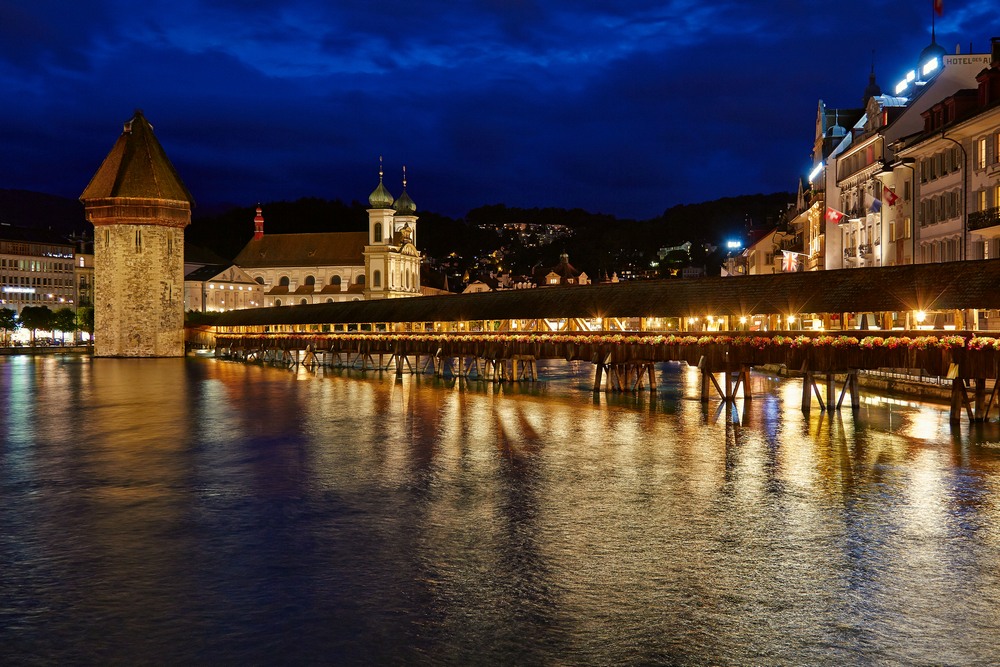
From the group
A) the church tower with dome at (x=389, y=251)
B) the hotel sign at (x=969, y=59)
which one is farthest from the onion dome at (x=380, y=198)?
the hotel sign at (x=969, y=59)

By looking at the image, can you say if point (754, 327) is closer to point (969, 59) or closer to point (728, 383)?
point (728, 383)

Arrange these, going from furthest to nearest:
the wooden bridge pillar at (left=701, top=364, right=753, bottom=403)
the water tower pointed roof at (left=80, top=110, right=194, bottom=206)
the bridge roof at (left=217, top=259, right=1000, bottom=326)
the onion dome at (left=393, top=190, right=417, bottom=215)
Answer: the onion dome at (left=393, top=190, right=417, bottom=215) < the water tower pointed roof at (left=80, top=110, right=194, bottom=206) < the wooden bridge pillar at (left=701, top=364, right=753, bottom=403) < the bridge roof at (left=217, top=259, right=1000, bottom=326)

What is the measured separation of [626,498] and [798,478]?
12.1 feet

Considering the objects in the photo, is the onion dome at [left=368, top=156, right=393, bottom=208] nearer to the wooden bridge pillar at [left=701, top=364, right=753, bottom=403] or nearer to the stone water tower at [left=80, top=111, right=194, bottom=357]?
the stone water tower at [left=80, top=111, right=194, bottom=357]

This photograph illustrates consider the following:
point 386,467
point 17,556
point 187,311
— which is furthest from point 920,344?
point 187,311

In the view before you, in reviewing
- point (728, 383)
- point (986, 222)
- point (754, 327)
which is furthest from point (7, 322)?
point (986, 222)

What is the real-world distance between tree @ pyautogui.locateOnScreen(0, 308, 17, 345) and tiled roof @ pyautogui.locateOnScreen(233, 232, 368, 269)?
29270 millimetres

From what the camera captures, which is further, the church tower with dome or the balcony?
the church tower with dome

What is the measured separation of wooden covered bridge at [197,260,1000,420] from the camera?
25.1 metres

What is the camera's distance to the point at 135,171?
7844cm

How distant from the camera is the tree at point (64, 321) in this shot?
4429 inches

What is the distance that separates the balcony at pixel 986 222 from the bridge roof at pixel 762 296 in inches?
241

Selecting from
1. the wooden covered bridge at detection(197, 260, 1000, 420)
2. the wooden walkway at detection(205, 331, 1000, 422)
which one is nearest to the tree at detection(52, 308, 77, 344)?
the wooden covered bridge at detection(197, 260, 1000, 420)

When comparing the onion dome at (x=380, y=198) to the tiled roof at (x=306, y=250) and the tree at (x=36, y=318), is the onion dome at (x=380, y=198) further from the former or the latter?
the tree at (x=36, y=318)
